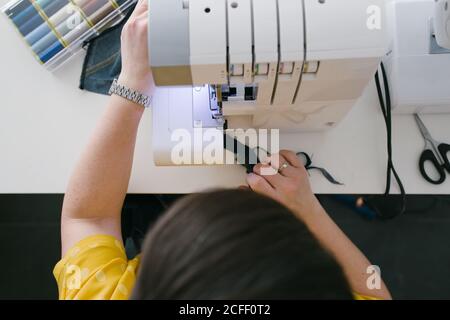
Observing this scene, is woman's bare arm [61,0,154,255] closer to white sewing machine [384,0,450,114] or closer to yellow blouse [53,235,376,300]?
yellow blouse [53,235,376,300]

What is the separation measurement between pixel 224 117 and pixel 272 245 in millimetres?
401

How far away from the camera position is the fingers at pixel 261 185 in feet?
2.65

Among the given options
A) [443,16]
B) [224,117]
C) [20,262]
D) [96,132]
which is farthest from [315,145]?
[20,262]

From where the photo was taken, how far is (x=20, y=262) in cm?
146

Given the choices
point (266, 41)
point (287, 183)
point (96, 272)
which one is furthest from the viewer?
point (287, 183)

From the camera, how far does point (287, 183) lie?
0.81 m

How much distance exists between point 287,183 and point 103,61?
507mm

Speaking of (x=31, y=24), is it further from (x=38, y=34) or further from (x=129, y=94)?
(x=129, y=94)

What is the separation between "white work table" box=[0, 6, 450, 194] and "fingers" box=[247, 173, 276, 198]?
0.24ft

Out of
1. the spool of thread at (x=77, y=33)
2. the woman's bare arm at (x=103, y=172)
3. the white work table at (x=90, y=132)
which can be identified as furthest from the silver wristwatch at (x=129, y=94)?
Result: the spool of thread at (x=77, y=33)

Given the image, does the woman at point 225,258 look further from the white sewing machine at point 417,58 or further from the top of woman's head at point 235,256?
the white sewing machine at point 417,58

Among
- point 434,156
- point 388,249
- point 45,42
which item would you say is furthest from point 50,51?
point 388,249

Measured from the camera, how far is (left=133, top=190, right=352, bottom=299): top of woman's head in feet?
1.39

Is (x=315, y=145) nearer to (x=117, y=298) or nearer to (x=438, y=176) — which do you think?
(x=438, y=176)
